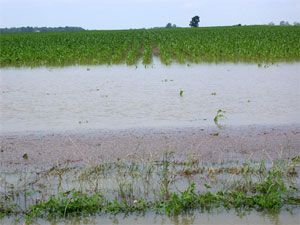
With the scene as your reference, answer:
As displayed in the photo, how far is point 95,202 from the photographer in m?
4.86

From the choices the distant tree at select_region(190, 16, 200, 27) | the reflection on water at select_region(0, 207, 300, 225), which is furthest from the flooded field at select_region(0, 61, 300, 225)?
the distant tree at select_region(190, 16, 200, 27)

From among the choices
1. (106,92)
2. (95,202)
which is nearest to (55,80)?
(106,92)

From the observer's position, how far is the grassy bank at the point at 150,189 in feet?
16.0

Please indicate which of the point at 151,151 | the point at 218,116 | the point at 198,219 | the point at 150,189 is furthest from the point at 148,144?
the point at 198,219

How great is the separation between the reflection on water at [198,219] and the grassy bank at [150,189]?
96 mm

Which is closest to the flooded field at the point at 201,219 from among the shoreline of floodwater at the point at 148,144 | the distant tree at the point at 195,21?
the shoreline of floodwater at the point at 148,144

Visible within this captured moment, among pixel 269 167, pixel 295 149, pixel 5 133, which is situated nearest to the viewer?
pixel 269 167

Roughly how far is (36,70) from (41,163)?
44.2 ft

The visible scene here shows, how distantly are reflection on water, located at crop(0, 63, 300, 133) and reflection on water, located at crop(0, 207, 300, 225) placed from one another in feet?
14.8

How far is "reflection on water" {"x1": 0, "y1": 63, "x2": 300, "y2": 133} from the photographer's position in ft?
31.9

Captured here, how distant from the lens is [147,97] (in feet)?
40.4

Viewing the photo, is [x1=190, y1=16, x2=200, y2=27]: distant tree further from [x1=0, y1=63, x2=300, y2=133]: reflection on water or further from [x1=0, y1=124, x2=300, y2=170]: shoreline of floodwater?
[x1=0, y1=124, x2=300, y2=170]: shoreline of floodwater

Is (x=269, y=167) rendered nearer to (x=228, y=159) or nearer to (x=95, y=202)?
(x=228, y=159)

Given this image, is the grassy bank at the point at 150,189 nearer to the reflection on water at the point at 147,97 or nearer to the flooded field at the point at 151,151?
the flooded field at the point at 151,151
